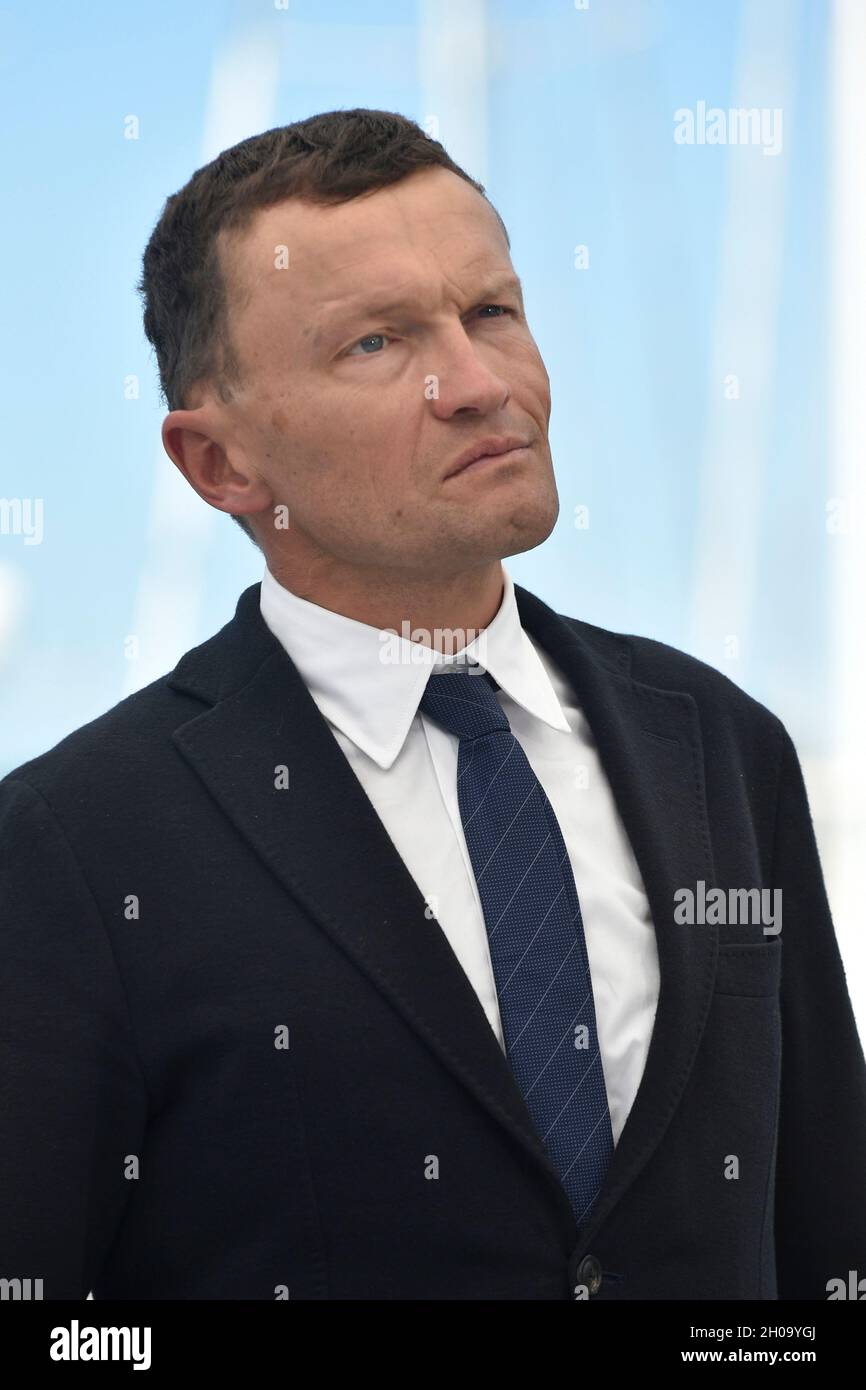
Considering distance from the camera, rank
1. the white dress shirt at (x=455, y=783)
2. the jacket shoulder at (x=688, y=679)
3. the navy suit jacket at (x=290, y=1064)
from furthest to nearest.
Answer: the jacket shoulder at (x=688, y=679), the white dress shirt at (x=455, y=783), the navy suit jacket at (x=290, y=1064)

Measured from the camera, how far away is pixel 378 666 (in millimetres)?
1799

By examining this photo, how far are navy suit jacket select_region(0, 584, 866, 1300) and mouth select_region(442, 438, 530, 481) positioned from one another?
297 mm

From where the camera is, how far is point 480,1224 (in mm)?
1593

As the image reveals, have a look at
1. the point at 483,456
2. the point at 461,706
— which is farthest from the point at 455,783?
the point at 483,456

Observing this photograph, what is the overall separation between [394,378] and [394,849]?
1.67 feet

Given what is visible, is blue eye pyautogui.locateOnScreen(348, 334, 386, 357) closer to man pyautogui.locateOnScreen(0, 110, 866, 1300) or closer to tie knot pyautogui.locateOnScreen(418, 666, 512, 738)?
man pyautogui.locateOnScreen(0, 110, 866, 1300)

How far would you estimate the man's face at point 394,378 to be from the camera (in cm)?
174

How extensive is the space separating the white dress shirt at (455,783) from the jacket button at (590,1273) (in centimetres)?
13

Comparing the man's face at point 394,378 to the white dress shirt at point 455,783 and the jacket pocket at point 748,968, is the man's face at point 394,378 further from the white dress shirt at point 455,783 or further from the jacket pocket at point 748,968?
the jacket pocket at point 748,968

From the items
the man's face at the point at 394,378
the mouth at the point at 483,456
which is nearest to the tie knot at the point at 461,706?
the man's face at the point at 394,378

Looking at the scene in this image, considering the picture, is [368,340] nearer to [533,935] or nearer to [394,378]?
[394,378]

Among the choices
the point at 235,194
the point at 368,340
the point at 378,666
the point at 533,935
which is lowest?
the point at 533,935

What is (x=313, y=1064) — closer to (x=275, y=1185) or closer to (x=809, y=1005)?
(x=275, y=1185)

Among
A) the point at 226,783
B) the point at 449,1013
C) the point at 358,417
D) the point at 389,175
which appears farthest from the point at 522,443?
the point at 449,1013
